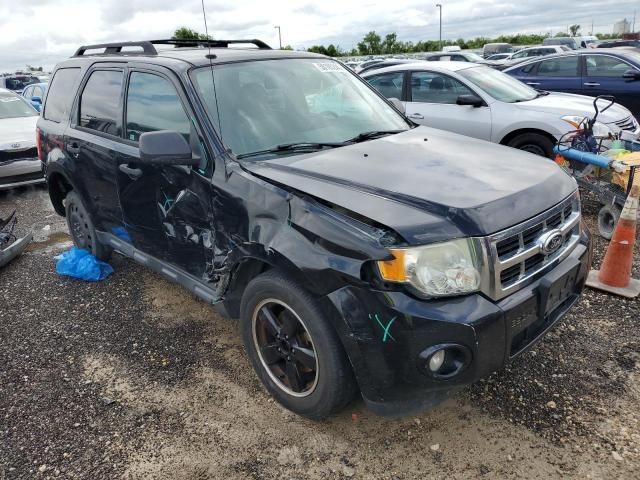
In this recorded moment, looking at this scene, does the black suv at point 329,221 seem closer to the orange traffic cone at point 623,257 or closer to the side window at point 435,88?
the orange traffic cone at point 623,257

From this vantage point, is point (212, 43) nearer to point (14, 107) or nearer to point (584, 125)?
point (584, 125)

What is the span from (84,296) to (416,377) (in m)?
3.31

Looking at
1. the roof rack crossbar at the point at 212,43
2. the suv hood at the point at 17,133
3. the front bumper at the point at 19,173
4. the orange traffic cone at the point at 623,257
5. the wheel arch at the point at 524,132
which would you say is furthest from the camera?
the suv hood at the point at 17,133

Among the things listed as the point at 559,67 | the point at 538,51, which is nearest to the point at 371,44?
the point at 538,51

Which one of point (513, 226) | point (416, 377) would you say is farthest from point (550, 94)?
point (416, 377)

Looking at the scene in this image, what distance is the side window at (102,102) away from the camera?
3.86m

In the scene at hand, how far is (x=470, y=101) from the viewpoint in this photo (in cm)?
684

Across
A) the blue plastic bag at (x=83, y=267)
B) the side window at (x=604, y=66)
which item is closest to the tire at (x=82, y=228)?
the blue plastic bag at (x=83, y=267)

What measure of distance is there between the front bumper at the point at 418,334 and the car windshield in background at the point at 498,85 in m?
5.17

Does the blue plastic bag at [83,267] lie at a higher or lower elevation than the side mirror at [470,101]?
lower

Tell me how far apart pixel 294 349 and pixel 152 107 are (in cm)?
195

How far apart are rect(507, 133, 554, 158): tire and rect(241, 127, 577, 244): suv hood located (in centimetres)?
363

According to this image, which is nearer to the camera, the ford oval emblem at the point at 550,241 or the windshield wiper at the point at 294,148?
the ford oval emblem at the point at 550,241

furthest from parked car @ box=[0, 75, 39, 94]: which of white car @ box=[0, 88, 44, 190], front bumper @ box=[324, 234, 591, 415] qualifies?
front bumper @ box=[324, 234, 591, 415]
